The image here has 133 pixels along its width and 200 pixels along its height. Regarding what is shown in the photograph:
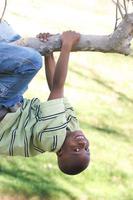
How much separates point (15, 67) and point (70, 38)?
1.04 ft

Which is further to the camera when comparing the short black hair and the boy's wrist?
the short black hair

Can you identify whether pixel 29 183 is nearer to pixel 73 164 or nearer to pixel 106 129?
pixel 106 129

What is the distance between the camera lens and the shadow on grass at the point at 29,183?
523 centimetres

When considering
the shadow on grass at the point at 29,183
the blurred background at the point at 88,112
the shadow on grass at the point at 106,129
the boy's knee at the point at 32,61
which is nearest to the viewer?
the boy's knee at the point at 32,61

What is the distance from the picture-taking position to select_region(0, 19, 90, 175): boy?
2939 millimetres

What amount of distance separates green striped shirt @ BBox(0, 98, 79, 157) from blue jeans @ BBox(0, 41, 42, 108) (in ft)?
0.43

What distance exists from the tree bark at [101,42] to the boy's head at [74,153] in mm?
489

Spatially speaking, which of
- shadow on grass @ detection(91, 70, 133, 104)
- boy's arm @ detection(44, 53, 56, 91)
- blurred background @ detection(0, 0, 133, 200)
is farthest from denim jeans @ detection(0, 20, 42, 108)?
shadow on grass @ detection(91, 70, 133, 104)

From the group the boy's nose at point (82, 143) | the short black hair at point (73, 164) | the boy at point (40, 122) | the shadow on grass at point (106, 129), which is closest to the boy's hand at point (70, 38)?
the boy at point (40, 122)

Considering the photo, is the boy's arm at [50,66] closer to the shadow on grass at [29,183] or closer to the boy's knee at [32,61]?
the boy's knee at [32,61]

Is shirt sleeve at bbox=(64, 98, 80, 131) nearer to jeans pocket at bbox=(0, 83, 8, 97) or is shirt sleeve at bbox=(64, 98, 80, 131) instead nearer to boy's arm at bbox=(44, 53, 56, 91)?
boy's arm at bbox=(44, 53, 56, 91)

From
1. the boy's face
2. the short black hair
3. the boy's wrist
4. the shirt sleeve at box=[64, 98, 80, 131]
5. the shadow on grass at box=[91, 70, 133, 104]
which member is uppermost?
the boy's wrist

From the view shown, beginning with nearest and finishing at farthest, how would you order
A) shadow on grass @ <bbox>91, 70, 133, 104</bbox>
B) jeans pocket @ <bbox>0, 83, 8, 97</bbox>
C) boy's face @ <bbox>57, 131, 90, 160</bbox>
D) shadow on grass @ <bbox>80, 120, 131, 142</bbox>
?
jeans pocket @ <bbox>0, 83, 8, 97</bbox>, boy's face @ <bbox>57, 131, 90, 160</bbox>, shadow on grass @ <bbox>80, 120, 131, 142</bbox>, shadow on grass @ <bbox>91, 70, 133, 104</bbox>

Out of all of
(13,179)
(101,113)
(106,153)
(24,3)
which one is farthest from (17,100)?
(24,3)
